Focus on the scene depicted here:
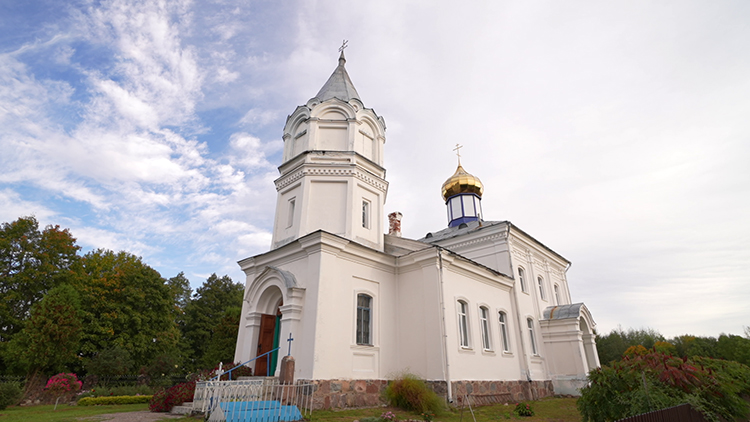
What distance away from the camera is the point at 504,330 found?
16219mm

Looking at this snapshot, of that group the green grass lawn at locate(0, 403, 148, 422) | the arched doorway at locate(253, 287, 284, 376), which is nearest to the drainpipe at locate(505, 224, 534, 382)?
the arched doorway at locate(253, 287, 284, 376)

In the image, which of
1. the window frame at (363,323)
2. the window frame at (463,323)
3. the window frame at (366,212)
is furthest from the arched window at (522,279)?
the window frame at (363,323)

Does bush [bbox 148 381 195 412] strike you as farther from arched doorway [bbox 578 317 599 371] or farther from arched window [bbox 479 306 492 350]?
arched doorway [bbox 578 317 599 371]

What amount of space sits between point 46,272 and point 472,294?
2596cm

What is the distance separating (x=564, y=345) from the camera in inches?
708

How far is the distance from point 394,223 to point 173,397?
42.7 ft

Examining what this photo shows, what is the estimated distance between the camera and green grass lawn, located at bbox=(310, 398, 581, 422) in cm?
942

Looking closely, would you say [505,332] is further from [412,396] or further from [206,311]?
[206,311]

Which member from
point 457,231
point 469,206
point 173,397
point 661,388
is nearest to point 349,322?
point 173,397

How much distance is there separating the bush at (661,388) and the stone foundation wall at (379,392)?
451 centimetres

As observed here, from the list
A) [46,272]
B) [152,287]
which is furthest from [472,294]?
[46,272]

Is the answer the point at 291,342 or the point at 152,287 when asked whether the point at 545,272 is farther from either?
the point at 152,287

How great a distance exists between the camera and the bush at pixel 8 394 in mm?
12562

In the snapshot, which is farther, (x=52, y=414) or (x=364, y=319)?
(x=364, y=319)
